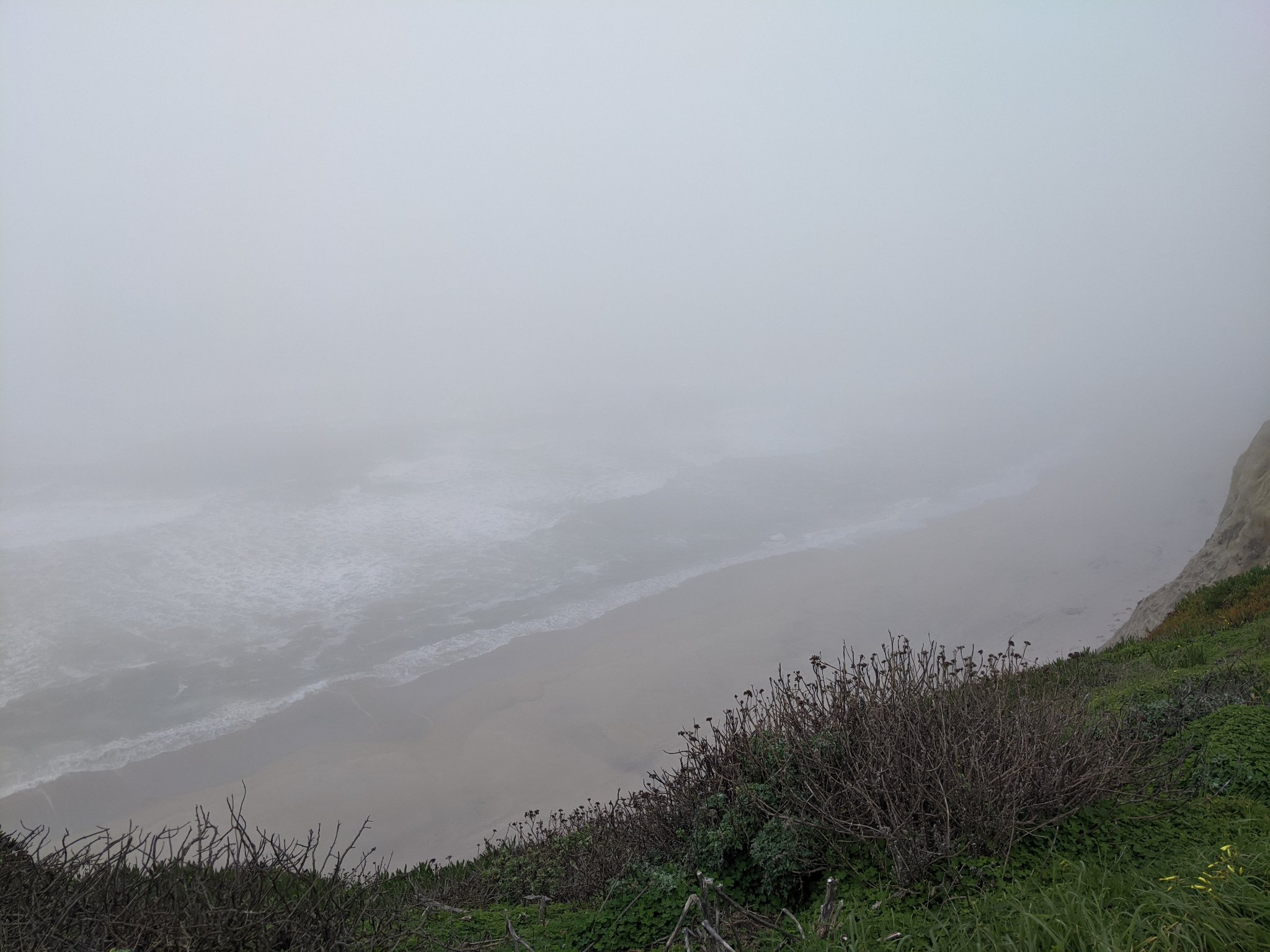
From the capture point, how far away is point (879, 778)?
3775 millimetres

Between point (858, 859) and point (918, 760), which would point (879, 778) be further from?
point (858, 859)

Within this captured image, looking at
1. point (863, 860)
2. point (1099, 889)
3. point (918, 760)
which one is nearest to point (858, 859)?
point (863, 860)

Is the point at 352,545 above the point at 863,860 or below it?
above

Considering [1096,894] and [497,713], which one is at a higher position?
[1096,894]

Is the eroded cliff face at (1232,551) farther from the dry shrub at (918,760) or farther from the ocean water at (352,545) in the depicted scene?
the ocean water at (352,545)

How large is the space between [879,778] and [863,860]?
388 millimetres

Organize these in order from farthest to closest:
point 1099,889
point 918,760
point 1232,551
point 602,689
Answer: point 602,689 → point 1232,551 → point 918,760 → point 1099,889

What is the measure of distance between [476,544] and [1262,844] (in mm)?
22548

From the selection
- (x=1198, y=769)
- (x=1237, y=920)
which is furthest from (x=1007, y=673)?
(x=1237, y=920)

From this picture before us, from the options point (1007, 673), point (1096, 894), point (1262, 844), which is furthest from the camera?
point (1007, 673)

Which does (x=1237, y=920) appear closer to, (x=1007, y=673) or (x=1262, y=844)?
(x=1262, y=844)

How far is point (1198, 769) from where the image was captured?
14.5ft

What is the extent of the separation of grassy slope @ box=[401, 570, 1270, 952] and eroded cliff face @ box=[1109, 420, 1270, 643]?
26.8 ft

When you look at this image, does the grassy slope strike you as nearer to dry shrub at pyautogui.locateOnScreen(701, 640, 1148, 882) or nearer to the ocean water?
dry shrub at pyautogui.locateOnScreen(701, 640, 1148, 882)
